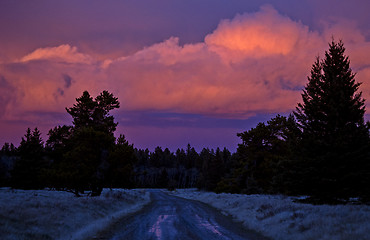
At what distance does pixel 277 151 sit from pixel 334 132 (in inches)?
1093

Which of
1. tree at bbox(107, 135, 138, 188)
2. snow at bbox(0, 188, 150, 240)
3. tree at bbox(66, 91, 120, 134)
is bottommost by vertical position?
snow at bbox(0, 188, 150, 240)

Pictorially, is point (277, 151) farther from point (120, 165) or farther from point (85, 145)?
point (85, 145)

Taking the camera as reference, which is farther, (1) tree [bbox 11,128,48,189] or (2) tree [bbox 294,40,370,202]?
(1) tree [bbox 11,128,48,189]

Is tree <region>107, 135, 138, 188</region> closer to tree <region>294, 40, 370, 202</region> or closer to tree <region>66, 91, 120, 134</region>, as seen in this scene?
tree <region>66, 91, 120, 134</region>

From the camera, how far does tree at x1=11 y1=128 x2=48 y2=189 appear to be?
48875 mm

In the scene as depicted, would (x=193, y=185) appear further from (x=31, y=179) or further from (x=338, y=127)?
(x=338, y=127)

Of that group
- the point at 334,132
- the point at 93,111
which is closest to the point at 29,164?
the point at 93,111

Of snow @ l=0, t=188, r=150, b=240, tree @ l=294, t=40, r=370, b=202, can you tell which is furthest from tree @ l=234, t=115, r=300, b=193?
snow @ l=0, t=188, r=150, b=240

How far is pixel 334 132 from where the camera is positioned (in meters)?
19.1

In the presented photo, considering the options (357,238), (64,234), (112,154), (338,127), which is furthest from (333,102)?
(112,154)

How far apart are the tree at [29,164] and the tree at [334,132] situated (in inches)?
1725

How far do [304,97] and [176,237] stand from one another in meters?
13.5

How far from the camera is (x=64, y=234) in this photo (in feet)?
44.2

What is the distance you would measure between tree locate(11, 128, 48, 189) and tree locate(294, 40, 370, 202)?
43.8m
